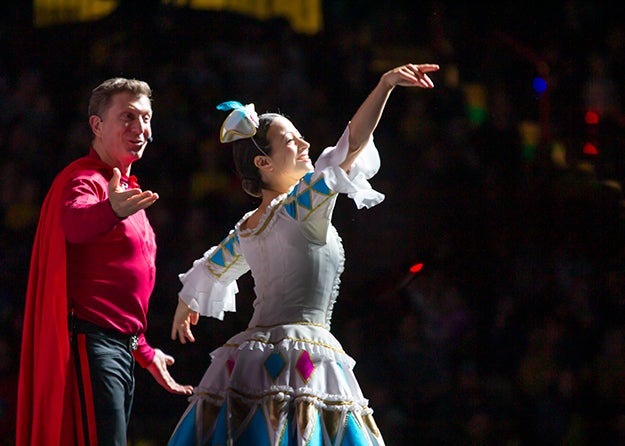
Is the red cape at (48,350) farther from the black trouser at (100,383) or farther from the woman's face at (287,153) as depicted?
the woman's face at (287,153)

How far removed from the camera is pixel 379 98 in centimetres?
243

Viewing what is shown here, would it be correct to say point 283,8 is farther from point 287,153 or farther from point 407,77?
point 407,77

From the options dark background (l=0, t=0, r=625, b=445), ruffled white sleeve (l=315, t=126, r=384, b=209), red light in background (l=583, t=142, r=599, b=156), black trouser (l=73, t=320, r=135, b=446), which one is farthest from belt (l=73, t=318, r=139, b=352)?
red light in background (l=583, t=142, r=599, b=156)

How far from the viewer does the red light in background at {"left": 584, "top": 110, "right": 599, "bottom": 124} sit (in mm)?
4418

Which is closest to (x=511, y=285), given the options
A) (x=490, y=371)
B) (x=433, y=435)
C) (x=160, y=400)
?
(x=490, y=371)

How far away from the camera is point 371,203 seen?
99.3 inches

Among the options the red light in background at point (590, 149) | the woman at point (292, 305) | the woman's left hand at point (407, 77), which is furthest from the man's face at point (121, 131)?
the red light in background at point (590, 149)

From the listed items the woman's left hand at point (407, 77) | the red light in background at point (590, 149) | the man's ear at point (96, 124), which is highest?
the woman's left hand at point (407, 77)

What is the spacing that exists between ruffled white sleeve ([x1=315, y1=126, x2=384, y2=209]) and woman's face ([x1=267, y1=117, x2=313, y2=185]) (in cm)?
27

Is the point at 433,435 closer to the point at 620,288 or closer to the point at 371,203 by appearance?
the point at 620,288

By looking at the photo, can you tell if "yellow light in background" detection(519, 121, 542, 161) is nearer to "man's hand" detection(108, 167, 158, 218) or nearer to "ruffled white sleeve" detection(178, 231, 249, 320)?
"ruffled white sleeve" detection(178, 231, 249, 320)

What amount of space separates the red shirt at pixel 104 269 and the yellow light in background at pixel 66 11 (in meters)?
2.14

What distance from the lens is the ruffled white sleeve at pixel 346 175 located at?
8.05 ft

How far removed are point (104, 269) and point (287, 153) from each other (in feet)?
1.97
